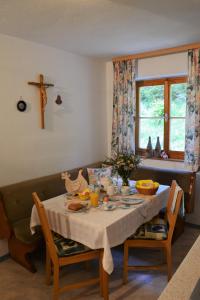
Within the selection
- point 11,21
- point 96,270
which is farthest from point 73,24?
point 96,270

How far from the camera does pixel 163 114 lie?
147 inches

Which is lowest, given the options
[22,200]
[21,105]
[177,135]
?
[22,200]

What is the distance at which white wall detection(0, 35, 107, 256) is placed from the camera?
2867 millimetres

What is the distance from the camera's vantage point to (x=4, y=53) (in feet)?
9.12

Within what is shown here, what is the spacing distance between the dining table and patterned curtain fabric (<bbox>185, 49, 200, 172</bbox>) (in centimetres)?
107

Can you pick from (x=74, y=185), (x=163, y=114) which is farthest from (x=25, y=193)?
(x=163, y=114)

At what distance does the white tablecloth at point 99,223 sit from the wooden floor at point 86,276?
52 centimetres

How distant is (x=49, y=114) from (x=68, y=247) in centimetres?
181

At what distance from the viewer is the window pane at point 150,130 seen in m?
3.82

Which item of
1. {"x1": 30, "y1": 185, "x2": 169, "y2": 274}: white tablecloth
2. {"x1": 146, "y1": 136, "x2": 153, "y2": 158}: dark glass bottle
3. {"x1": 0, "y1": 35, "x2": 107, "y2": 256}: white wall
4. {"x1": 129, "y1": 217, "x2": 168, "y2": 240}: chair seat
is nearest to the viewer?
{"x1": 30, "y1": 185, "x2": 169, "y2": 274}: white tablecloth

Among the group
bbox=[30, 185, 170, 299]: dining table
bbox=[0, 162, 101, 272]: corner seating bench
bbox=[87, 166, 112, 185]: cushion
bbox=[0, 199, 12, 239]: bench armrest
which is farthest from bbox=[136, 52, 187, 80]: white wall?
bbox=[0, 199, 12, 239]: bench armrest

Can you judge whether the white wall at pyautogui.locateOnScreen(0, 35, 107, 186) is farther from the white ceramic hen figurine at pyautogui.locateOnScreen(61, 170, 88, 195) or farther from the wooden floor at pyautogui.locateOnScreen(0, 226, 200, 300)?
the wooden floor at pyautogui.locateOnScreen(0, 226, 200, 300)

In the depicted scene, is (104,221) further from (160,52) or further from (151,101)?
(160,52)

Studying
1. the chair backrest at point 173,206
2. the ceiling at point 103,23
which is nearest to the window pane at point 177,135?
the ceiling at point 103,23
